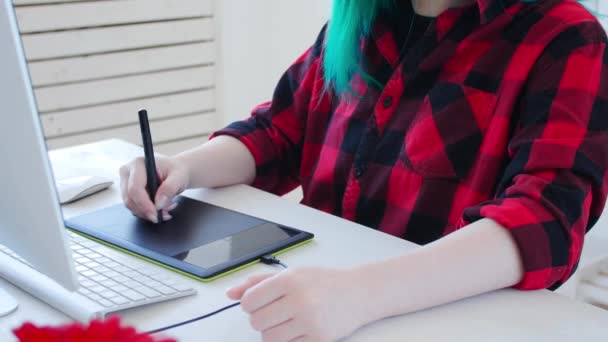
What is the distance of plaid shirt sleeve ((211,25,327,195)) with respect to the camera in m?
1.33

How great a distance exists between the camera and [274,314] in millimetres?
781

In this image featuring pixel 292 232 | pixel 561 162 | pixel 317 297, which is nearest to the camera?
pixel 317 297

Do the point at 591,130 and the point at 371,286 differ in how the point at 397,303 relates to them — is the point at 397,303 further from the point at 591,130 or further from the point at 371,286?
the point at 591,130

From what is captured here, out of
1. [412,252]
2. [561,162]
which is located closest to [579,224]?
[561,162]

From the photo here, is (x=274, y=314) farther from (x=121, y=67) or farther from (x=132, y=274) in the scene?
(x=121, y=67)

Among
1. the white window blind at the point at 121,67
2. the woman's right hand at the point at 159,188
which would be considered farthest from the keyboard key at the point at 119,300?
the white window blind at the point at 121,67

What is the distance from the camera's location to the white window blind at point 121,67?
2.26 m

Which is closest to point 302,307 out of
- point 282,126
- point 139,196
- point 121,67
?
point 139,196

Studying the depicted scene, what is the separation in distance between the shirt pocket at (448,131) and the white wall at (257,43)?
4.97ft

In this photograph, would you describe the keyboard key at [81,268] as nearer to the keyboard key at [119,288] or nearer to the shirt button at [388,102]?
the keyboard key at [119,288]

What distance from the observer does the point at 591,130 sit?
95cm

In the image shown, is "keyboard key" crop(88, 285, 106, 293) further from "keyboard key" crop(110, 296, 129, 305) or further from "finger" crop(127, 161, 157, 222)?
"finger" crop(127, 161, 157, 222)

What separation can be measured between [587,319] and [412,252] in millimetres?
187

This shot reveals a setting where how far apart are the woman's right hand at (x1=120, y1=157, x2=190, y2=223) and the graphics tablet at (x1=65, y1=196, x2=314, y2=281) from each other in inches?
0.5
